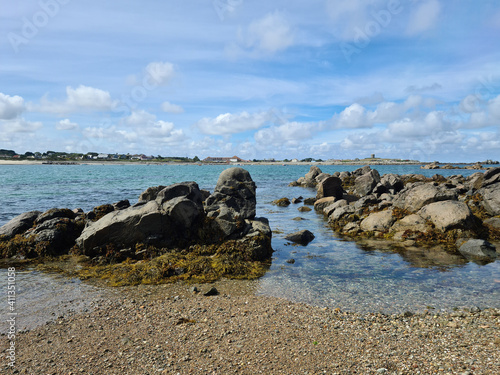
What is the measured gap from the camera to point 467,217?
62.8ft

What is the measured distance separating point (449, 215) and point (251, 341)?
16904mm

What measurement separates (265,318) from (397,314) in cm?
412

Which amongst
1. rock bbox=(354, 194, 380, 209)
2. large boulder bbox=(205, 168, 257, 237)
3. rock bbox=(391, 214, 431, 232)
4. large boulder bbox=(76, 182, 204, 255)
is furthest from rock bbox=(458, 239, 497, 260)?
large boulder bbox=(76, 182, 204, 255)

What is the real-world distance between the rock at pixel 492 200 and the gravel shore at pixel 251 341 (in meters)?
16.6

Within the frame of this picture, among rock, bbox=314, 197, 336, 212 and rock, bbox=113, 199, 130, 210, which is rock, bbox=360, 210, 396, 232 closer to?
rock, bbox=314, 197, 336, 212

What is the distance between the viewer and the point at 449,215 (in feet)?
63.8

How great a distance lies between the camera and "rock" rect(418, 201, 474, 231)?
19.0 meters

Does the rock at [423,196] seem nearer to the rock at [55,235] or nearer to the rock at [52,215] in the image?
the rock at [55,235]

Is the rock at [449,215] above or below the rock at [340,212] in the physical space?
above

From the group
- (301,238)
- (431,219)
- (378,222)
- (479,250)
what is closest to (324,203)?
(378,222)

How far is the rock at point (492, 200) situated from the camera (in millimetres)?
22889

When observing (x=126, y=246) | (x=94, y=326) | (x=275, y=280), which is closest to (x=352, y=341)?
(x=275, y=280)

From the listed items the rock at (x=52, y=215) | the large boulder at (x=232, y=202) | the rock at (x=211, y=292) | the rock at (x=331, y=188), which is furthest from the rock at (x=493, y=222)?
the rock at (x=52, y=215)

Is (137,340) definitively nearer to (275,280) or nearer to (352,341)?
A: (352,341)
